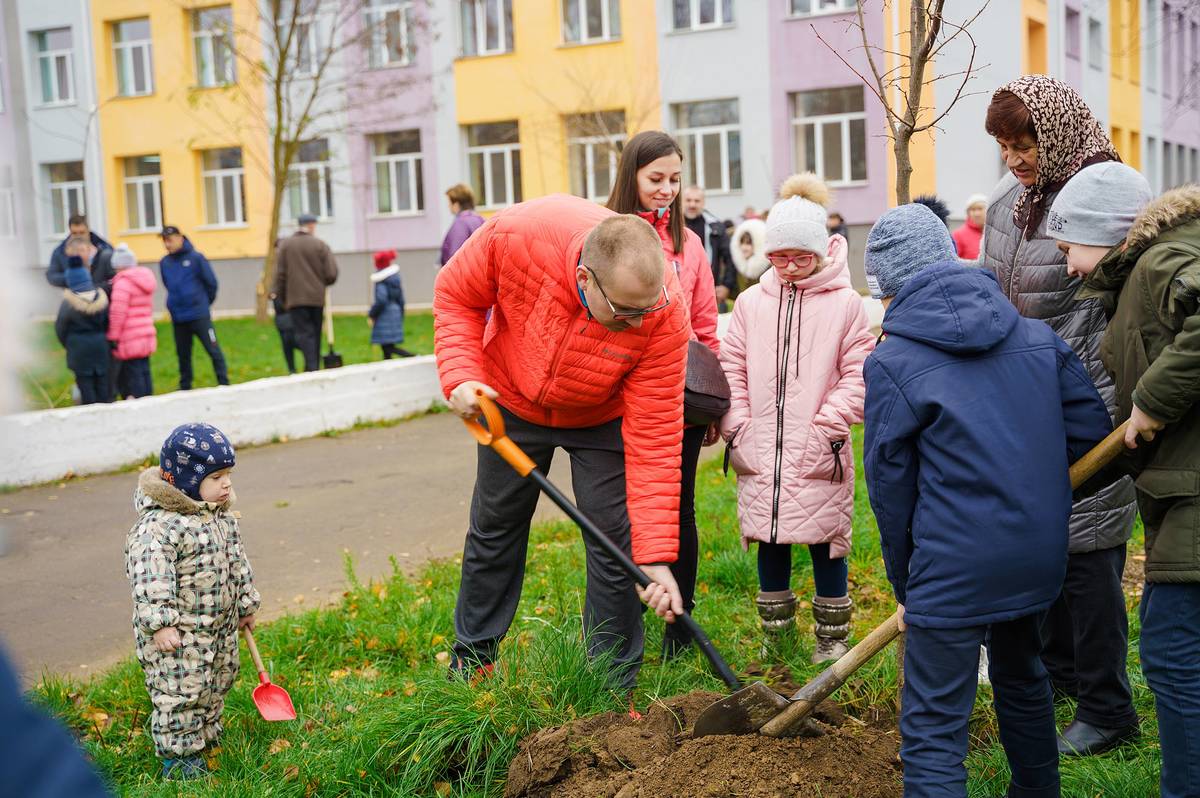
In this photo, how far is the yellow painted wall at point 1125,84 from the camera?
29484 millimetres

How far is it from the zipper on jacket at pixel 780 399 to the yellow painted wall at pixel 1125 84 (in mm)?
26796

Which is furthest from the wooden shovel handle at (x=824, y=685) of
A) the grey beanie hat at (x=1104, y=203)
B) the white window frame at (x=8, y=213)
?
the white window frame at (x=8, y=213)

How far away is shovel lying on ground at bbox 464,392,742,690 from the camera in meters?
3.60

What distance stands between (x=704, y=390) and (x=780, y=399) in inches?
11.5

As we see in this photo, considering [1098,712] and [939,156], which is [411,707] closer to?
[1098,712]

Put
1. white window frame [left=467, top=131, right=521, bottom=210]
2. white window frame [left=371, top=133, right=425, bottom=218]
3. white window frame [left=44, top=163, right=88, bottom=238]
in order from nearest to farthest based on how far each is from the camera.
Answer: white window frame [left=467, top=131, right=521, bottom=210]
white window frame [left=371, top=133, right=425, bottom=218]
white window frame [left=44, top=163, right=88, bottom=238]

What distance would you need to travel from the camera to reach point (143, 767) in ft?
13.1

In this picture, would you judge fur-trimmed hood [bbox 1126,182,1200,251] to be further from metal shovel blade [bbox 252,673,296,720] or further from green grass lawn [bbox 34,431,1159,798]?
metal shovel blade [bbox 252,673,296,720]

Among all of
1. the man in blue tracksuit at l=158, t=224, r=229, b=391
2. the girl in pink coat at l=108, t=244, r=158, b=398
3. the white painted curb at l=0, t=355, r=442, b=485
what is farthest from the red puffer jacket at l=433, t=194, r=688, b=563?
the man in blue tracksuit at l=158, t=224, r=229, b=391

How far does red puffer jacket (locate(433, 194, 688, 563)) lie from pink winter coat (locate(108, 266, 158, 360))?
860 cm

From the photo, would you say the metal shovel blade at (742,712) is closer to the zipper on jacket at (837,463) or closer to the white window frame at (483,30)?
the zipper on jacket at (837,463)

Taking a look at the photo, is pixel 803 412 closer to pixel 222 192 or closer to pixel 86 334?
pixel 86 334

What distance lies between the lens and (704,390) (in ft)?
14.5

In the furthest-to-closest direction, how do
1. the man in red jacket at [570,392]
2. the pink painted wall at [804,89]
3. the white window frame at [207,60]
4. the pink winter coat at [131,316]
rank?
the white window frame at [207,60] < the pink painted wall at [804,89] < the pink winter coat at [131,316] < the man in red jacket at [570,392]
